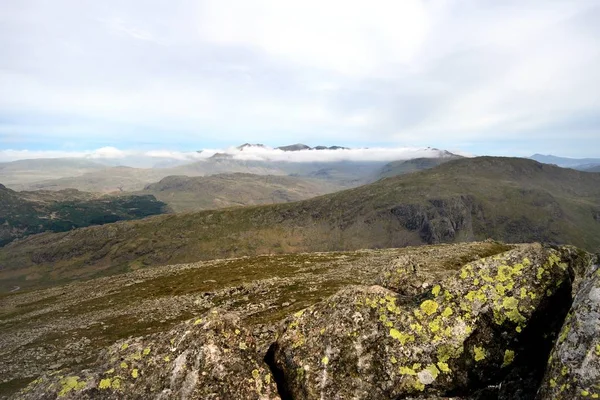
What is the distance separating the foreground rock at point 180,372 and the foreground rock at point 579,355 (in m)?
8.24

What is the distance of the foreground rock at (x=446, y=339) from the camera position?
10961 millimetres

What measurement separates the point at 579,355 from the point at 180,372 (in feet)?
38.4

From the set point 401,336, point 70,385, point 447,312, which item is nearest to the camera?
point 401,336

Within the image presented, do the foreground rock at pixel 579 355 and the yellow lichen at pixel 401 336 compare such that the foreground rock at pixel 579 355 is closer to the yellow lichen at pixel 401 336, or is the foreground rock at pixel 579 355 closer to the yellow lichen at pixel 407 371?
the yellow lichen at pixel 407 371

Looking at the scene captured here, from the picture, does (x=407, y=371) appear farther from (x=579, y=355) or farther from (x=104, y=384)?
(x=104, y=384)

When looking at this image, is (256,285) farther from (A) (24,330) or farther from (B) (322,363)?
(B) (322,363)

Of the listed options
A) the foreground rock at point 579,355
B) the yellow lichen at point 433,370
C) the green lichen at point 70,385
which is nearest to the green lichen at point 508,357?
the foreground rock at point 579,355

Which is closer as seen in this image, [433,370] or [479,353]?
[433,370]

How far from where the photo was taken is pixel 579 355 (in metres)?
8.69

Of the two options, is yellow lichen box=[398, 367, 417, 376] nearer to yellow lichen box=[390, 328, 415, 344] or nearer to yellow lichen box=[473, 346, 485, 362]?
yellow lichen box=[390, 328, 415, 344]

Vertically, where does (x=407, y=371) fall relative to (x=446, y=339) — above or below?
below

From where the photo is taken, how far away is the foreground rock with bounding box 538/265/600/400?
822cm

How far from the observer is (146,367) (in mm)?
11883

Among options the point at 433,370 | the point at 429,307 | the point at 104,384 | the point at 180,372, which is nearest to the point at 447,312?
the point at 429,307
